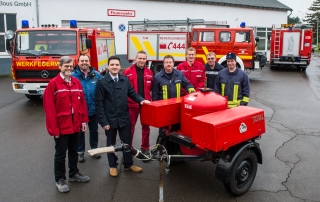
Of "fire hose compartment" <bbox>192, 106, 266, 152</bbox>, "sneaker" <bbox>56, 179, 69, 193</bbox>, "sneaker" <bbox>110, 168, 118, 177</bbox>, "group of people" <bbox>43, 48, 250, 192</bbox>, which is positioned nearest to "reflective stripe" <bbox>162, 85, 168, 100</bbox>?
"group of people" <bbox>43, 48, 250, 192</bbox>

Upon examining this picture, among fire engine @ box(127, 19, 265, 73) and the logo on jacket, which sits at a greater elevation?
fire engine @ box(127, 19, 265, 73)

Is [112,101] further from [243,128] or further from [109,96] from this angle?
[243,128]

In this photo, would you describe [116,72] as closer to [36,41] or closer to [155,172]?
[155,172]

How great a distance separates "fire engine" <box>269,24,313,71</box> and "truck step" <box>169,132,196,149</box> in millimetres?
17411

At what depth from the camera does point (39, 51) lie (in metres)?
Result: 9.47

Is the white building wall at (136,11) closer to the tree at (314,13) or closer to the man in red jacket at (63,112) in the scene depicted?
the man in red jacket at (63,112)

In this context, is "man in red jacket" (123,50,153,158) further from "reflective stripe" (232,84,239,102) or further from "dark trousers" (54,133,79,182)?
"reflective stripe" (232,84,239,102)

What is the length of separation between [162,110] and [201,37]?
10.9 m

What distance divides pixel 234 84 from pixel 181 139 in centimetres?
161

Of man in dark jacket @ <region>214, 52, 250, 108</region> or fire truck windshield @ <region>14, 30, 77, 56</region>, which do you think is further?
fire truck windshield @ <region>14, 30, 77, 56</region>

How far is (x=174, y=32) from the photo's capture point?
14461 mm

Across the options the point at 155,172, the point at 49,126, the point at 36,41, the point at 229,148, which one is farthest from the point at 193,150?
the point at 36,41

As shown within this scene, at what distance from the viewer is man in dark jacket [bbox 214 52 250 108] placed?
5320 mm

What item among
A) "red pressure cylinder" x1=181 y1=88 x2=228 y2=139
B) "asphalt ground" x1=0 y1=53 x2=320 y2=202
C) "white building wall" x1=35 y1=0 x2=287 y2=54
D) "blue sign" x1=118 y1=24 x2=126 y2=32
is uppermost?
"white building wall" x1=35 y1=0 x2=287 y2=54
